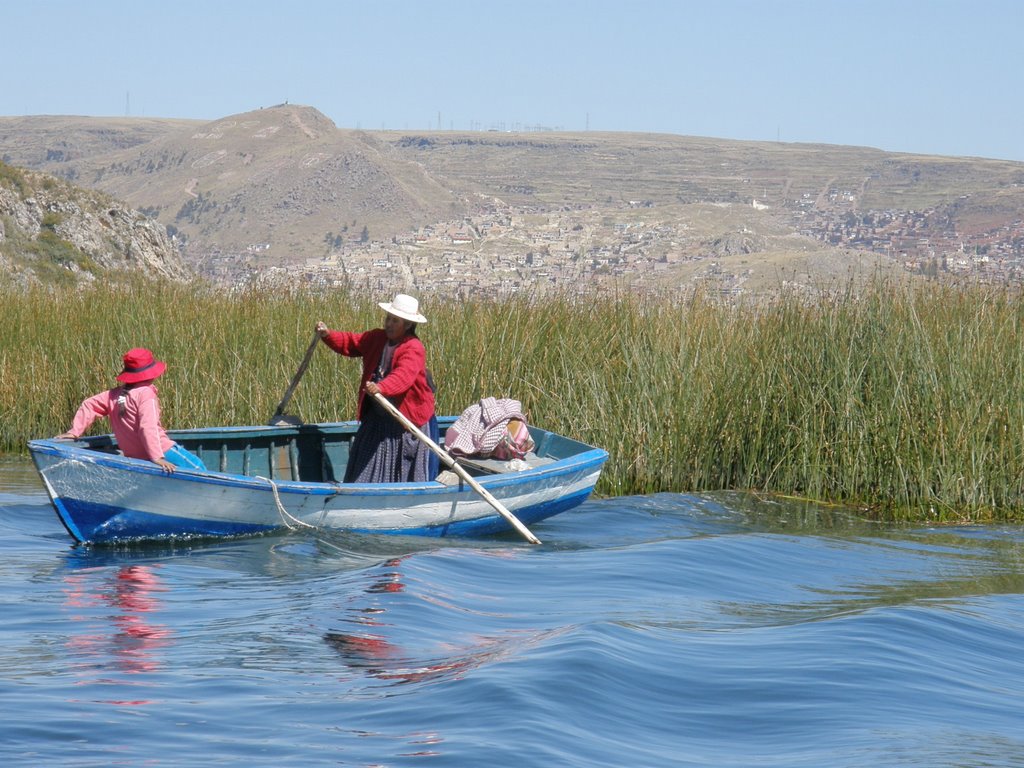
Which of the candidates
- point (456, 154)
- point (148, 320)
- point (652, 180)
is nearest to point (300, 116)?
point (456, 154)

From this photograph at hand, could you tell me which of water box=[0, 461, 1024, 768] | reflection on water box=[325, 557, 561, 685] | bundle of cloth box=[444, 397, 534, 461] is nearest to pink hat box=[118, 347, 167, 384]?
water box=[0, 461, 1024, 768]

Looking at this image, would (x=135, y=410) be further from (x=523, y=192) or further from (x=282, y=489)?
(x=523, y=192)

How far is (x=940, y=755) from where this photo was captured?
4949 mm

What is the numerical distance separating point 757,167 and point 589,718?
174197mm

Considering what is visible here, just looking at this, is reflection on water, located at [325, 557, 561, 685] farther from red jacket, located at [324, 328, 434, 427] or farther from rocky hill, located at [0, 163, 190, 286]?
rocky hill, located at [0, 163, 190, 286]

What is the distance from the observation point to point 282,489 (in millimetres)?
8672

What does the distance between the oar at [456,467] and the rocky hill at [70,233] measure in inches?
762

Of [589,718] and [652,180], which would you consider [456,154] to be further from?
[589,718]

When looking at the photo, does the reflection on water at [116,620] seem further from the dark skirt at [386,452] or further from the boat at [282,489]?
the dark skirt at [386,452]

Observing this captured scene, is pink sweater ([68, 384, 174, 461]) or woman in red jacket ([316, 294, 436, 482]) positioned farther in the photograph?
woman in red jacket ([316, 294, 436, 482])

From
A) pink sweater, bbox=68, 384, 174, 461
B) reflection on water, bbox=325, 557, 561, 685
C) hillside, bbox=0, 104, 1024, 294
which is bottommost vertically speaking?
reflection on water, bbox=325, 557, 561, 685

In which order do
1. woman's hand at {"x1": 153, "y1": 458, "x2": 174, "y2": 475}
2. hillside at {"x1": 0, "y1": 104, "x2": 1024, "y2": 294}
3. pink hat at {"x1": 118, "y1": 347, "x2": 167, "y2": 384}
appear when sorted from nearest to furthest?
woman's hand at {"x1": 153, "y1": 458, "x2": 174, "y2": 475} → pink hat at {"x1": 118, "y1": 347, "x2": 167, "y2": 384} → hillside at {"x1": 0, "y1": 104, "x2": 1024, "y2": 294}

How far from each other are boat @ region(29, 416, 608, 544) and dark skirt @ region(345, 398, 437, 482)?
288 mm

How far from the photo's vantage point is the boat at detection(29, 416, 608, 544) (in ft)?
27.1
